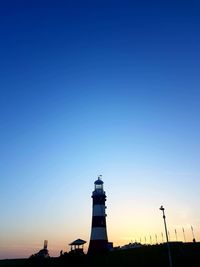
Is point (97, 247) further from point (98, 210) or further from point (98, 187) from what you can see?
point (98, 187)

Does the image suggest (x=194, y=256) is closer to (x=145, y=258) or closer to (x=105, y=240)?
(x=145, y=258)

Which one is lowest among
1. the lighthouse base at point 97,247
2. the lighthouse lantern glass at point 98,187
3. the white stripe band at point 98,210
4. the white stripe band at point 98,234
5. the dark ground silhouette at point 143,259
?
the dark ground silhouette at point 143,259

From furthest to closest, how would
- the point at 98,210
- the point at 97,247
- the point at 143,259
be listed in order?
the point at 98,210 → the point at 97,247 → the point at 143,259

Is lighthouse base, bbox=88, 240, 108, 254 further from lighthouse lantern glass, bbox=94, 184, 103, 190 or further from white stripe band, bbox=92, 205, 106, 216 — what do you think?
lighthouse lantern glass, bbox=94, 184, 103, 190

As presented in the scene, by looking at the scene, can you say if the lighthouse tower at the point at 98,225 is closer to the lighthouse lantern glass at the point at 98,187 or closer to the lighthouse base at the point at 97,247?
the lighthouse base at the point at 97,247

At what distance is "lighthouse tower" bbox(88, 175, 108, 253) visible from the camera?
60953 millimetres

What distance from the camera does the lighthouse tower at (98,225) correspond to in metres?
61.0

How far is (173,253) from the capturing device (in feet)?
170

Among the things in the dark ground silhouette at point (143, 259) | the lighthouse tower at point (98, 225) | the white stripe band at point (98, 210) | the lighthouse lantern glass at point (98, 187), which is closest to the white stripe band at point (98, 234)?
the lighthouse tower at point (98, 225)

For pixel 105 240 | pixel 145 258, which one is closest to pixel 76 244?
A: pixel 105 240

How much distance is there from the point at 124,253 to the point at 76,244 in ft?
31.7

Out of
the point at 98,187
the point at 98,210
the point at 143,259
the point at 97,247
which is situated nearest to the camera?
the point at 143,259

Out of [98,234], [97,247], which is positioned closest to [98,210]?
[98,234]

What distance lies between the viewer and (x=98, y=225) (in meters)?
61.8
